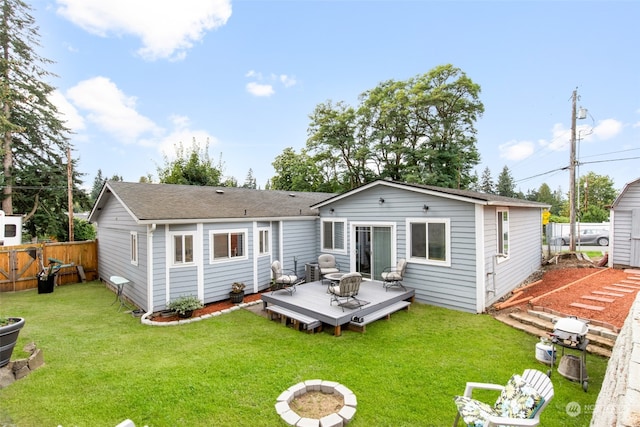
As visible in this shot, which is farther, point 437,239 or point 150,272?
point 437,239

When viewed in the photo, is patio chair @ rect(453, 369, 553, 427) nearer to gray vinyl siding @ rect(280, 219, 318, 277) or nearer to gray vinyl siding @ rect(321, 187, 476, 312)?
gray vinyl siding @ rect(321, 187, 476, 312)

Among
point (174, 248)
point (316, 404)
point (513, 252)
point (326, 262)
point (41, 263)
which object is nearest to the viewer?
point (316, 404)

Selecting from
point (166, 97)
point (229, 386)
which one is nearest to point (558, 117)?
point (229, 386)

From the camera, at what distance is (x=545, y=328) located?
6.17 m

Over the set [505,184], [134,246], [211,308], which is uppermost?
[505,184]

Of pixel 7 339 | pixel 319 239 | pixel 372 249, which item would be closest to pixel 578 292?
pixel 372 249

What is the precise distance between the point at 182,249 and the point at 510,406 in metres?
7.76

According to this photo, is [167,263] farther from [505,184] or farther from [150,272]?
[505,184]

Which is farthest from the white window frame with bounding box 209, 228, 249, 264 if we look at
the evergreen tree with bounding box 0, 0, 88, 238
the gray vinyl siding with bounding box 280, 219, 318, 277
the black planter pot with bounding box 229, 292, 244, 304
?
the evergreen tree with bounding box 0, 0, 88, 238

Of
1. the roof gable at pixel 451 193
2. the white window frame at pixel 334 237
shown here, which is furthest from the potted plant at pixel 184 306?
the roof gable at pixel 451 193

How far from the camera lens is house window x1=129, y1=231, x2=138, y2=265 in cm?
870

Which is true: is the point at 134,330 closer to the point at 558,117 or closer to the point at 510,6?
the point at 510,6

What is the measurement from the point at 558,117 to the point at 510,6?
7.04m

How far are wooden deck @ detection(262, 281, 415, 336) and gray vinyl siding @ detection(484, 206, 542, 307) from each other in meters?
2.15
